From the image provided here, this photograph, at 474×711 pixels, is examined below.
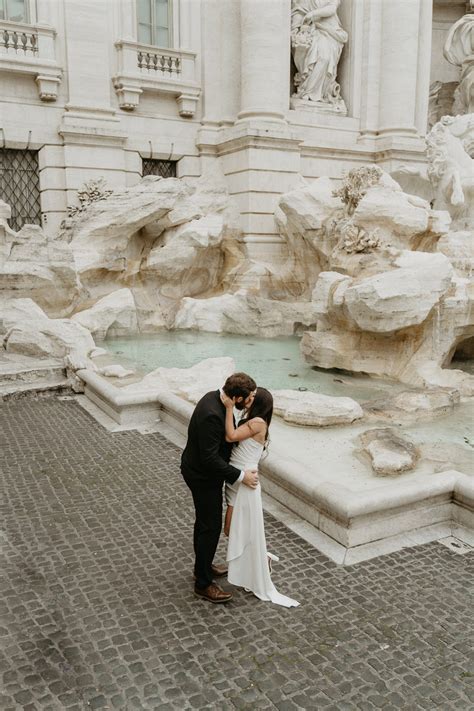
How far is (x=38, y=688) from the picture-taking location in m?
2.59

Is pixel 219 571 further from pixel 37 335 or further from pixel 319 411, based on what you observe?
pixel 37 335

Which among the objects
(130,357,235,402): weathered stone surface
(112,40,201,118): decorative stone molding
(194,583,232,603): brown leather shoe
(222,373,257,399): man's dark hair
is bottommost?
(194,583,232,603): brown leather shoe

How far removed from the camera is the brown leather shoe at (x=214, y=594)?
3.20m

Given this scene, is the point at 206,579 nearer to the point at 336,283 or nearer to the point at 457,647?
the point at 457,647

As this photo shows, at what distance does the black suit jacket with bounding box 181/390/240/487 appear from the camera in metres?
2.99

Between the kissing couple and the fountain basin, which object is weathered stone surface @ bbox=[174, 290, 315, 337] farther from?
the kissing couple

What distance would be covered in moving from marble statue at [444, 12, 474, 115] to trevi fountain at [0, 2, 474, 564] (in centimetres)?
374

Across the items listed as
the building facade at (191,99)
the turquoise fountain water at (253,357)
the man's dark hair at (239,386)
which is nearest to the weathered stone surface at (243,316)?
the turquoise fountain water at (253,357)

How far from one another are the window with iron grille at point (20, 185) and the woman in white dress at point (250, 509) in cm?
1153

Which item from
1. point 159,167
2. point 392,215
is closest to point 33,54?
point 159,167

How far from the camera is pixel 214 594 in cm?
321

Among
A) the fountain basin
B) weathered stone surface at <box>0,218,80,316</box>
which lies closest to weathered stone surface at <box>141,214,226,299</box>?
weathered stone surface at <box>0,218,80,316</box>

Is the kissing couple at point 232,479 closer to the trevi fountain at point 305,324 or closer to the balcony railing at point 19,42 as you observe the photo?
the trevi fountain at point 305,324

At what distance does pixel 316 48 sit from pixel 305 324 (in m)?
7.79
